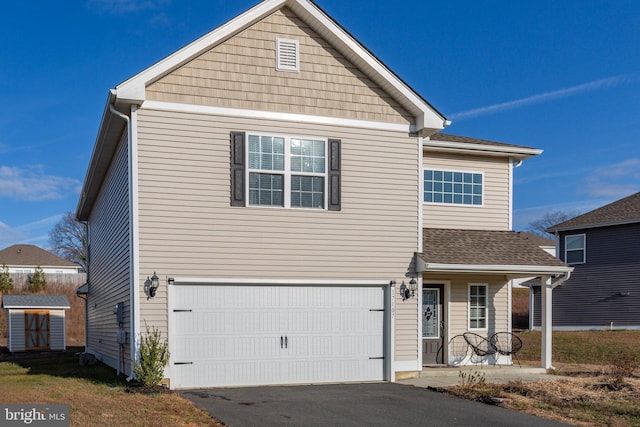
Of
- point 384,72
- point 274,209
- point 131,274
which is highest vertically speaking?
point 384,72

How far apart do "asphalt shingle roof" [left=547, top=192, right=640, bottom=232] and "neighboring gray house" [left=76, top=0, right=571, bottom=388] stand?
12.3 meters

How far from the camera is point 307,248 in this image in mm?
12977

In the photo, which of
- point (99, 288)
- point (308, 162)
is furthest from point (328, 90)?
point (99, 288)

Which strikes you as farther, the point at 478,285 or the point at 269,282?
the point at 478,285

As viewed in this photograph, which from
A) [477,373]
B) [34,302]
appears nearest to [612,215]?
[477,373]

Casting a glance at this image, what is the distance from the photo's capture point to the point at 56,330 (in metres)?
26.7

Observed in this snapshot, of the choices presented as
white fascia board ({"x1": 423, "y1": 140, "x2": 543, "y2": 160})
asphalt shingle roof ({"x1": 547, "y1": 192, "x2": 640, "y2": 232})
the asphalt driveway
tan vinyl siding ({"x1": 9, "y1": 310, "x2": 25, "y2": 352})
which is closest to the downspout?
the asphalt driveway

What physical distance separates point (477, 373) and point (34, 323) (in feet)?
66.0

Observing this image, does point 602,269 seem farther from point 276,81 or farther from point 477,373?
point 276,81

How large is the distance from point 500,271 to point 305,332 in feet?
15.3

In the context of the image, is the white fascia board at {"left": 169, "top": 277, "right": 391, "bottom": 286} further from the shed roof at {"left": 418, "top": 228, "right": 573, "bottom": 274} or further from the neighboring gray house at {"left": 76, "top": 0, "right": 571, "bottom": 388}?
the shed roof at {"left": 418, "top": 228, "right": 573, "bottom": 274}

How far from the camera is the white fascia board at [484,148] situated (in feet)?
51.4

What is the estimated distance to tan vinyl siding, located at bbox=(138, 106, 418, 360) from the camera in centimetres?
1195

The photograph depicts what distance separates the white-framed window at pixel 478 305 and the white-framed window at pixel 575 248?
13.0m
